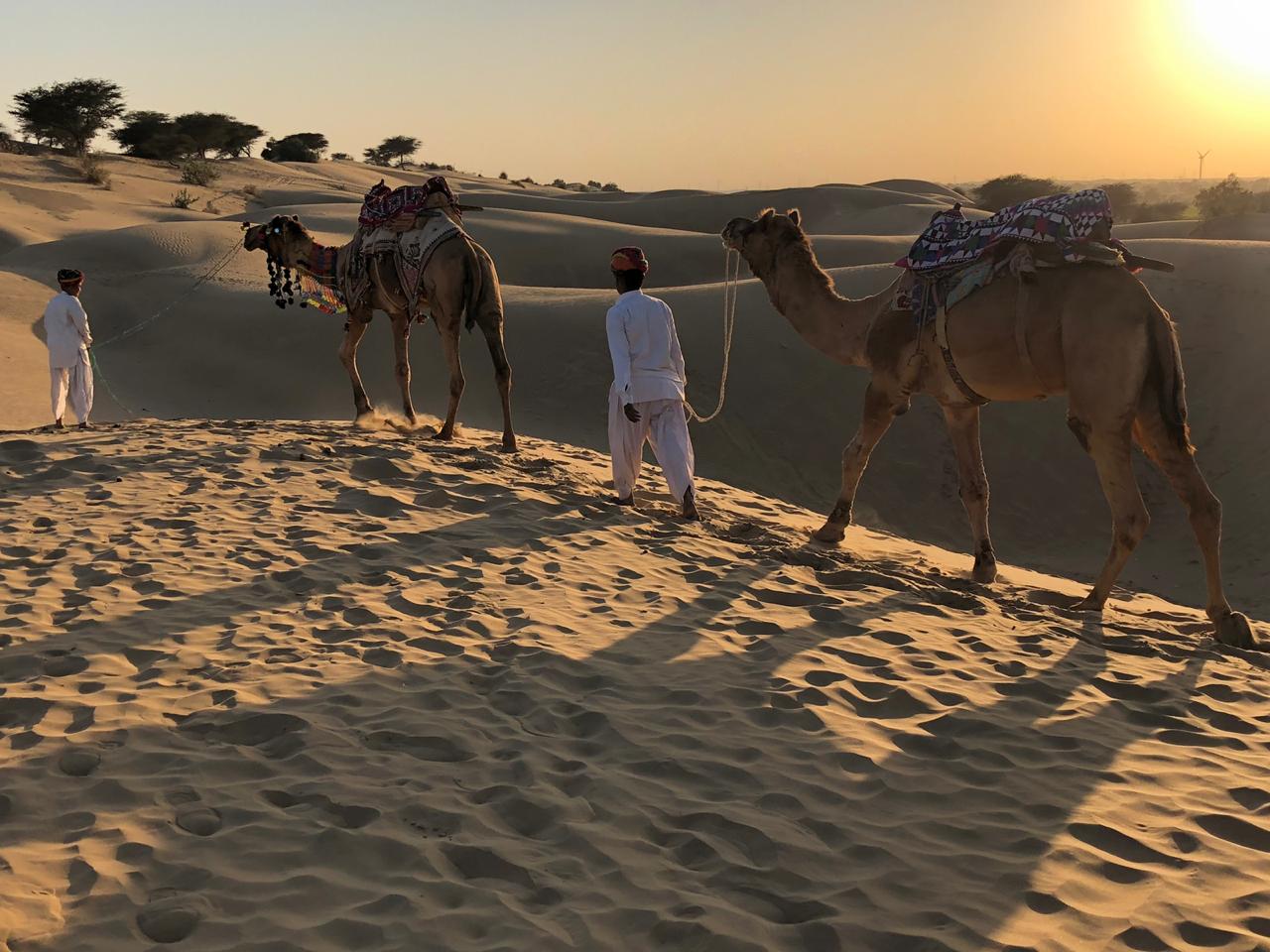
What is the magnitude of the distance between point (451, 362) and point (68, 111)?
143 ft

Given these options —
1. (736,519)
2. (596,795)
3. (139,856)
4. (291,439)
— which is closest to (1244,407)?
(736,519)

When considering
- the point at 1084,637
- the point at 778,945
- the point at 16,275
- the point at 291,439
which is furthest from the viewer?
the point at 16,275

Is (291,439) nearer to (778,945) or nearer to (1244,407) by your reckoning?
(778,945)

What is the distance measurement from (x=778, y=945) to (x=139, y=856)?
1.85 m

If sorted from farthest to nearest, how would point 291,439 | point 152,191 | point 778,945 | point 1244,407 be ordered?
point 152,191, point 1244,407, point 291,439, point 778,945

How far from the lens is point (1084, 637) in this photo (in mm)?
5953

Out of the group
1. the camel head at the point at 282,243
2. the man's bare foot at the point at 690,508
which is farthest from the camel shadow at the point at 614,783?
the camel head at the point at 282,243

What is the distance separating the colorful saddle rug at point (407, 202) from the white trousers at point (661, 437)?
3.51 metres

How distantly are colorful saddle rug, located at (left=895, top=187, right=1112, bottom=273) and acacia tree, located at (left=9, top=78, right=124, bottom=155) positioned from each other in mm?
45692

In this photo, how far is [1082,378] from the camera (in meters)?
6.27

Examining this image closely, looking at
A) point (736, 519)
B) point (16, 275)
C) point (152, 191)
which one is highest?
point (152, 191)

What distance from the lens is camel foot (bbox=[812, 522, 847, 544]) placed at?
7.93 m

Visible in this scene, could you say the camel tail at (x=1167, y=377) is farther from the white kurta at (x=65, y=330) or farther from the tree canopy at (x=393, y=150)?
the tree canopy at (x=393, y=150)

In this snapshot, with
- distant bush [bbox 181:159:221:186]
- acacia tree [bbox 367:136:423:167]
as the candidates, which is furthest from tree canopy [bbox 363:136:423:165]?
distant bush [bbox 181:159:221:186]
